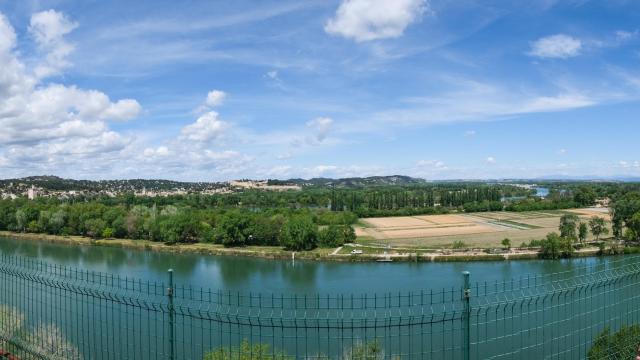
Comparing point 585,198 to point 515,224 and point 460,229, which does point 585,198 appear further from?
point 460,229

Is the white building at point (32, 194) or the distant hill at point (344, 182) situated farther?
the distant hill at point (344, 182)

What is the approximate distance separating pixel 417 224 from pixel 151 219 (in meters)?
24.1

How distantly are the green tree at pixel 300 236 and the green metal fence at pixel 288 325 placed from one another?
17.5 metres

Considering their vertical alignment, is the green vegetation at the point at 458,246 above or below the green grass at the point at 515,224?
below

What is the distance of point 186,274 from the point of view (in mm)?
26281

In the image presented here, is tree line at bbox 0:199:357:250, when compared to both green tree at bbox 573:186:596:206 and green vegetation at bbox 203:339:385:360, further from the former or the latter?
green tree at bbox 573:186:596:206

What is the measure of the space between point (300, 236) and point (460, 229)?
54.5ft

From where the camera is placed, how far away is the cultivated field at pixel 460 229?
37.6 metres

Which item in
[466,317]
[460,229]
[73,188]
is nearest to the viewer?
[466,317]

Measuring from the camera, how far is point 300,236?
113 ft

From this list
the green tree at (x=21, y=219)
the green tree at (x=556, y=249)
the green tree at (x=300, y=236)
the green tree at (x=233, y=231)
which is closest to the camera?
the green tree at (x=556, y=249)

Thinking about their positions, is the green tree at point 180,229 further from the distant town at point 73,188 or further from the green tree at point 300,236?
the distant town at point 73,188

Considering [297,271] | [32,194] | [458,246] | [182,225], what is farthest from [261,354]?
[32,194]

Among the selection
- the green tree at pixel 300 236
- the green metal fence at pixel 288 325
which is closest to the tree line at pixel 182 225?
the green tree at pixel 300 236
